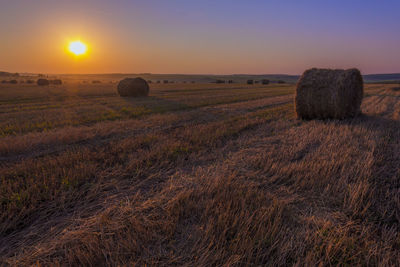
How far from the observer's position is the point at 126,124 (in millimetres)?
7977

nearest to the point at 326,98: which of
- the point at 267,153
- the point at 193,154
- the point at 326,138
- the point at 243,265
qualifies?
the point at 326,138

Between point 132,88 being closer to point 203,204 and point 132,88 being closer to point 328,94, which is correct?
point 328,94

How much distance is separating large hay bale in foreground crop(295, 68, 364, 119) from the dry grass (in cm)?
342

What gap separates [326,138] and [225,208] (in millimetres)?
4352

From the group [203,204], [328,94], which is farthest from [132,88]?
[203,204]

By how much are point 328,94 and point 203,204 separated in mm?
8068

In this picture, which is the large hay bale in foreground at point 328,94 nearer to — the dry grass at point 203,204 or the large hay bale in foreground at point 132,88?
the dry grass at point 203,204

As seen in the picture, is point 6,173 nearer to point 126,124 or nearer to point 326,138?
point 126,124

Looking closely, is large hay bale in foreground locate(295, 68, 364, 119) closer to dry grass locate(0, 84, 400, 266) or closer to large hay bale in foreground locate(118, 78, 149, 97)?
dry grass locate(0, 84, 400, 266)

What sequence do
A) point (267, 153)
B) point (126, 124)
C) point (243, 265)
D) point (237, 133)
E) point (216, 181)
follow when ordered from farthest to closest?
point (126, 124)
point (237, 133)
point (267, 153)
point (216, 181)
point (243, 265)

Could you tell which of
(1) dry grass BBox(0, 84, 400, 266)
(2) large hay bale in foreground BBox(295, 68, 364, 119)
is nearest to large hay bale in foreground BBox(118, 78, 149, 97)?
(2) large hay bale in foreground BBox(295, 68, 364, 119)

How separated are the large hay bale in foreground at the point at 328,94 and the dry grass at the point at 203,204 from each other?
3.42m

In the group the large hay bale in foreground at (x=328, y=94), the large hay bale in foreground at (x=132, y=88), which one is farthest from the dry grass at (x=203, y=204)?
the large hay bale in foreground at (x=132, y=88)

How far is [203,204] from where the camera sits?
2.59 meters
